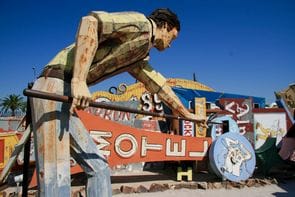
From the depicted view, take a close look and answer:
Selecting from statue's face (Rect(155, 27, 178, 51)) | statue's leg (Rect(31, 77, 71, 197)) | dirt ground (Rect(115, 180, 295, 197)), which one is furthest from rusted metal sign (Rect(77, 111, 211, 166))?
statue's leg (Rect(31, 77, 71, 197))

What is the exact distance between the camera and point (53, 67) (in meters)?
2.36

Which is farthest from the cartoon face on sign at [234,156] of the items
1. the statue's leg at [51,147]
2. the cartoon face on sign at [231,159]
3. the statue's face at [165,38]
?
the statue's leg at [51,147]

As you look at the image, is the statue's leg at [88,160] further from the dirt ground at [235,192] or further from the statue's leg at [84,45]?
the dirt ground at [235,192]

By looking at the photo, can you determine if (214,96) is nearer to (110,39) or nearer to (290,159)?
(290,159)

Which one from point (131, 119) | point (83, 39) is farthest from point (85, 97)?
point (131, 119)

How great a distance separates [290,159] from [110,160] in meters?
4.86

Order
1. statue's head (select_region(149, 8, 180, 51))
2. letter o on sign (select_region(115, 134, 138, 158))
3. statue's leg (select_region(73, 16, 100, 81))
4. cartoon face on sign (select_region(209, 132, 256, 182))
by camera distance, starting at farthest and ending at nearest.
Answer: cartoon face on sign (select_region(209, 132, 256, 182)) < letter o on sign (select_region(115, 134, 138, 158)) < statue's head (select_region(149, 8, 180, 51)) < statue's leg (select_region(73, 16, 100, 81))

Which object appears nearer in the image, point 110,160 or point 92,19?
point 92,19

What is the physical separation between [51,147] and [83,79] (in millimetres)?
528

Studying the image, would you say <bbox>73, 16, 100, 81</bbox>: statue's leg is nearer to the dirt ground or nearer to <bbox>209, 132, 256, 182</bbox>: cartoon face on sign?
the dirt ground

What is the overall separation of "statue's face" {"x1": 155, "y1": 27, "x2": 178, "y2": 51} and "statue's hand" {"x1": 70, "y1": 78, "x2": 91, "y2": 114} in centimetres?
84

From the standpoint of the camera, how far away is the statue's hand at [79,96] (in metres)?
1.99

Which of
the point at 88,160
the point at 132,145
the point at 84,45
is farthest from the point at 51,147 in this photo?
the point at 132,145

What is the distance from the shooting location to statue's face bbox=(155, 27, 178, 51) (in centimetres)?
262
